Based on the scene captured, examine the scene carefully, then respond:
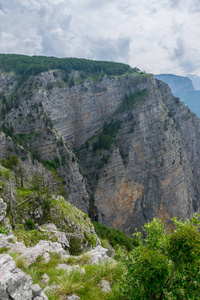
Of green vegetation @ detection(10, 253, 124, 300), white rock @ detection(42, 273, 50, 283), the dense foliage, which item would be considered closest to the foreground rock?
green vegetation @ detection(10, 253, 124, 300)

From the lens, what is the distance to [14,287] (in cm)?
512

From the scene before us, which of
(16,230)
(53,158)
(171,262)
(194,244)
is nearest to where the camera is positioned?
(194,244)

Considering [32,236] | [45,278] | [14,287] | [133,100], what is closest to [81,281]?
[45,278]

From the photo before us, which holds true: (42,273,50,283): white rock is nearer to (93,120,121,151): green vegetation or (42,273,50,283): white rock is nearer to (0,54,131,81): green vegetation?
(93,120,121,151): green vegetation

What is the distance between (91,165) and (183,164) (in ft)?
136

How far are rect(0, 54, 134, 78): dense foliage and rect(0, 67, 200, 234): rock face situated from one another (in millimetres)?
7254

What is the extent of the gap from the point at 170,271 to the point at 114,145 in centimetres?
6845

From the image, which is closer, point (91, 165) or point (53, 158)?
point (53, 158)

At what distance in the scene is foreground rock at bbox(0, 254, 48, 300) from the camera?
4957 millimetres

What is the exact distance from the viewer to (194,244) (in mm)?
4875

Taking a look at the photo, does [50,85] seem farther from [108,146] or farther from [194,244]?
[194,244]

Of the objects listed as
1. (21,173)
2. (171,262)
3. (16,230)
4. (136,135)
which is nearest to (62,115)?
(136,135)

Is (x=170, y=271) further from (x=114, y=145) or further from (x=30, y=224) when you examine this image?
(x=114, y=145)

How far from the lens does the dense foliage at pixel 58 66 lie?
81812 millimetres
